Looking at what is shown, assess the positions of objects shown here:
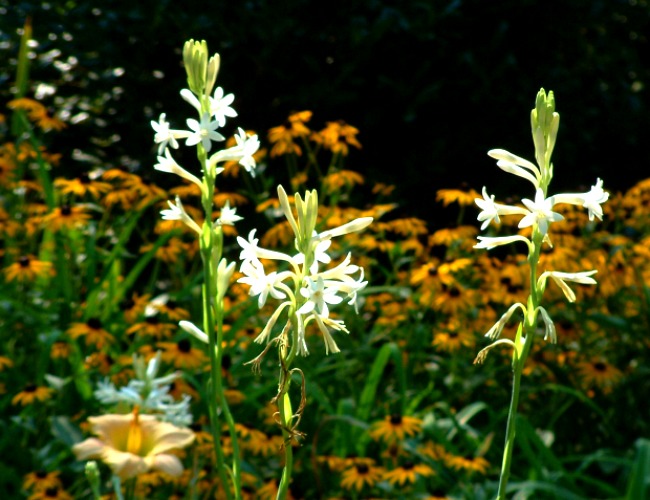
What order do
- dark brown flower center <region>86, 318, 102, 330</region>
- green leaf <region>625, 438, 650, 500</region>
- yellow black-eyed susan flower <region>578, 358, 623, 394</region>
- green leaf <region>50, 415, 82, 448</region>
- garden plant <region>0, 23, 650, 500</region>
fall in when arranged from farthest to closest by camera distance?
yellow black-eyed susan flower <region>578, 358, 623, 394</region>
dark brown flower center <region>86, 318, 102, 330</region>
garden plant <region>0, 23, 650, 500</region>
green leaf <region>50, 415, 82, 448</region>
green leaf <region>625, 438, 650, 500</region>

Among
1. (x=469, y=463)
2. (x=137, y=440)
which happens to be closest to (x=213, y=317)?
(x=137, y=440)

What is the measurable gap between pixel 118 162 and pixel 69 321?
7.14 ft

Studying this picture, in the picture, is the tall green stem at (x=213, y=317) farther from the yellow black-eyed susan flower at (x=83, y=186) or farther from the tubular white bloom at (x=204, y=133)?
the yellow black-eyed susan flower at (x=83, y=186)

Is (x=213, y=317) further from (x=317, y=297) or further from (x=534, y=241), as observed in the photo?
(x=534, y=241)

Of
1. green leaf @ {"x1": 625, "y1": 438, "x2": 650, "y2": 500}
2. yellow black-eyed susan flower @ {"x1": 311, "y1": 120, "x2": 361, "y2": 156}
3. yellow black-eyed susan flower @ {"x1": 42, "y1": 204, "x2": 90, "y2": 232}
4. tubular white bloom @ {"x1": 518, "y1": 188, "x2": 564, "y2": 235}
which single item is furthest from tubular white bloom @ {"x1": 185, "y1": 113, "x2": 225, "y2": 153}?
yellow black-eyed susan flower @ {"x1": 311, "y1": 120, "x2": 361, "y2": 156}

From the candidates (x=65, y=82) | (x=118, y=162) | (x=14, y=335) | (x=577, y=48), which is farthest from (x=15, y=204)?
(x=577, y=48)

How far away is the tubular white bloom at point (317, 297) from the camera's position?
0.90 meters

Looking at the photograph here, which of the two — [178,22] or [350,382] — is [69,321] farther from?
[178,22]

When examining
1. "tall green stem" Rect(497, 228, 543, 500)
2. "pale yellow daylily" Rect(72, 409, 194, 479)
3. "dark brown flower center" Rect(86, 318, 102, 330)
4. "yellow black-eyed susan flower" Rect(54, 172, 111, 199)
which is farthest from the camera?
"yellow black-eyed susan flower" Rect(54, 172, 111, 199)

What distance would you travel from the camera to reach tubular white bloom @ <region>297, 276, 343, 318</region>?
2.94ft

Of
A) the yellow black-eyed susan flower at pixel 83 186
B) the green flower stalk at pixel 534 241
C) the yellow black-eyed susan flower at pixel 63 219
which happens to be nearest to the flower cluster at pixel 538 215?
the green flower stalk at pixel 534 241

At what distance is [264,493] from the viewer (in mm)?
2744

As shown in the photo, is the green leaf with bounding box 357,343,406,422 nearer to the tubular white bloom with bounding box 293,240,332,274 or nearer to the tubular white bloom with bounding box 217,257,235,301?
the tubular white bloom with bounding box 217,257,235,301

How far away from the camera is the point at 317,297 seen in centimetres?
91
